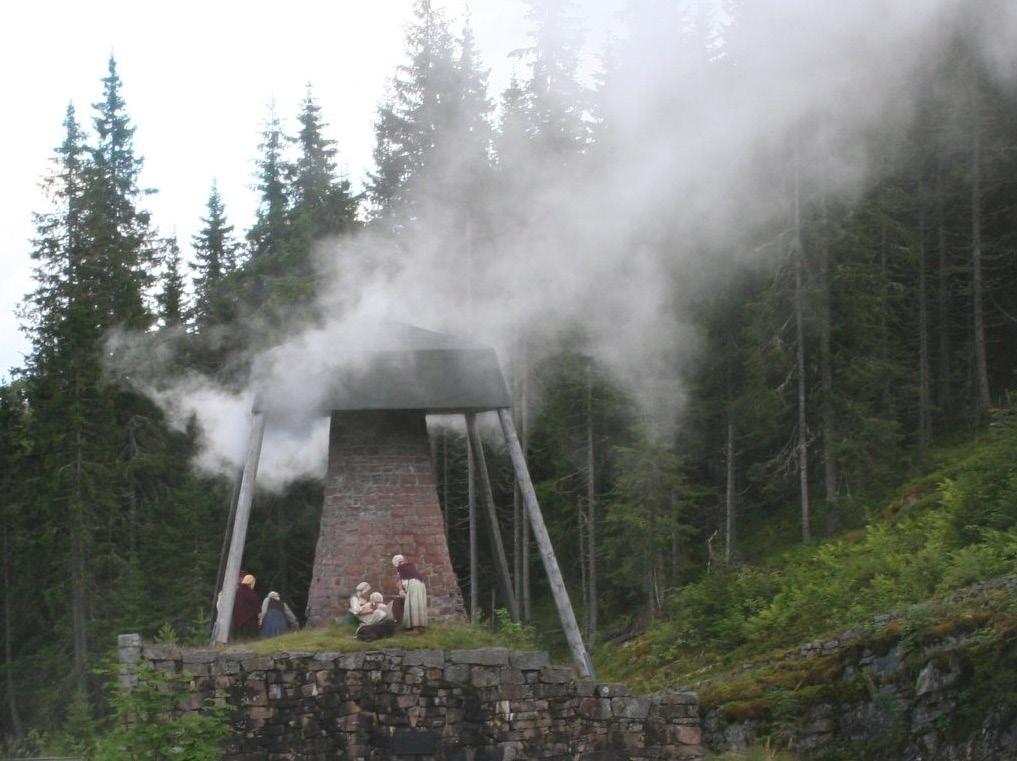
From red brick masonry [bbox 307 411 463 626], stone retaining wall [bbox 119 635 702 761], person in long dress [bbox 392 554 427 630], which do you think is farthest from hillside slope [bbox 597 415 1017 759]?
red brick masonry [bbox 307 411 463 626]

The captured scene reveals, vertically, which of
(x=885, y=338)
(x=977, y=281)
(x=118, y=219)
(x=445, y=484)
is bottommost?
(x=445, y=484)

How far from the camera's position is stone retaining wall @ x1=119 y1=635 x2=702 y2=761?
14.7m

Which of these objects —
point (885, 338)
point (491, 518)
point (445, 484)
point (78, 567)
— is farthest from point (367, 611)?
point (78, 567)

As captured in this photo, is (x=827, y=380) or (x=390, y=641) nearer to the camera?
(x=390, y=641)

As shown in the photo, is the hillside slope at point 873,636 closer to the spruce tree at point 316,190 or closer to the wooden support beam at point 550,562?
the wooden support beam at point 550,562

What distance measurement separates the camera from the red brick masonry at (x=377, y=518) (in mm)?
17125

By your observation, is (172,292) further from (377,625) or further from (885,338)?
(377,625)

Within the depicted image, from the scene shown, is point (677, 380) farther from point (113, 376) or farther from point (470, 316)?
point (113, 376)

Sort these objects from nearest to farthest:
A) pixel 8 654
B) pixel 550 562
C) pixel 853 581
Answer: pixel 550 562, pixel 853 581, pixel 8 654

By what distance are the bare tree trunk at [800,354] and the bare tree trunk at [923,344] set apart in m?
2.98

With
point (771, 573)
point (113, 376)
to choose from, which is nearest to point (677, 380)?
point (771, 573)

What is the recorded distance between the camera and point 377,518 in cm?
1728

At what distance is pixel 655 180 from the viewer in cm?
2666

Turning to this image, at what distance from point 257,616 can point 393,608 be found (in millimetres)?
2479
